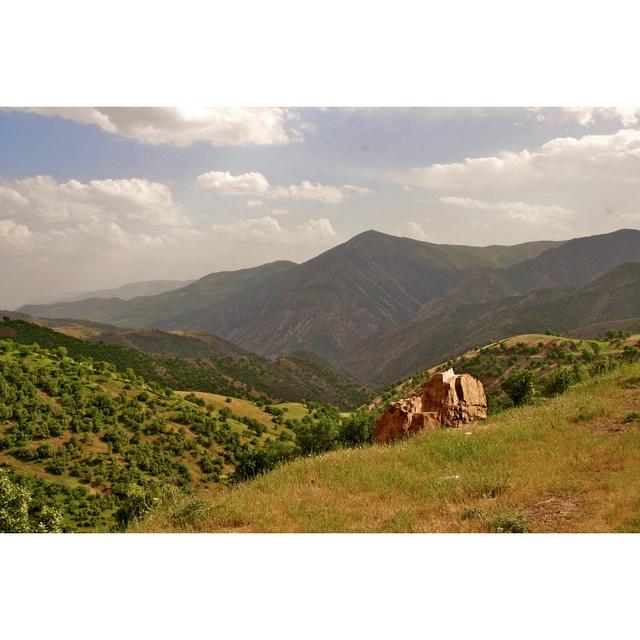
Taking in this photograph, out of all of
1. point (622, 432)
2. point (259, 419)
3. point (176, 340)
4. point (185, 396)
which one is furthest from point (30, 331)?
point (176, 340)

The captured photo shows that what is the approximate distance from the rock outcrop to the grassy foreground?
4.36m

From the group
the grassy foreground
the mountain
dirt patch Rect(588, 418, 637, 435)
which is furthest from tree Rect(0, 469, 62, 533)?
the mountain

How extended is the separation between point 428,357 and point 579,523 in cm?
18107

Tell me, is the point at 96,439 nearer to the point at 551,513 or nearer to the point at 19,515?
the point at 19,515

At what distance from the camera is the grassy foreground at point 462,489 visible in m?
6.73

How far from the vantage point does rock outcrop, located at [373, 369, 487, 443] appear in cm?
1512

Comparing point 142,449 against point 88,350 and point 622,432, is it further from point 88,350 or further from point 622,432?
point 88,350

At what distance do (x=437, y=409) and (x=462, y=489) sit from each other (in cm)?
858

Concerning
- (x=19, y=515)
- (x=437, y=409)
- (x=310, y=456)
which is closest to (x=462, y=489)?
(x=310, y=456)

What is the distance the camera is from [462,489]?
762 centimetres

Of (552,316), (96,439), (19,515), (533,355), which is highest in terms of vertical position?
(552,316)

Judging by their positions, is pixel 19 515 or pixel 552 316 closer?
pixel 19 515

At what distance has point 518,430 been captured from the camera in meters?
10.4

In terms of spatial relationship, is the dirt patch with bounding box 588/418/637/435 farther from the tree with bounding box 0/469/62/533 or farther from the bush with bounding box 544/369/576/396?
the tree with bounding box 0/469/62/533
